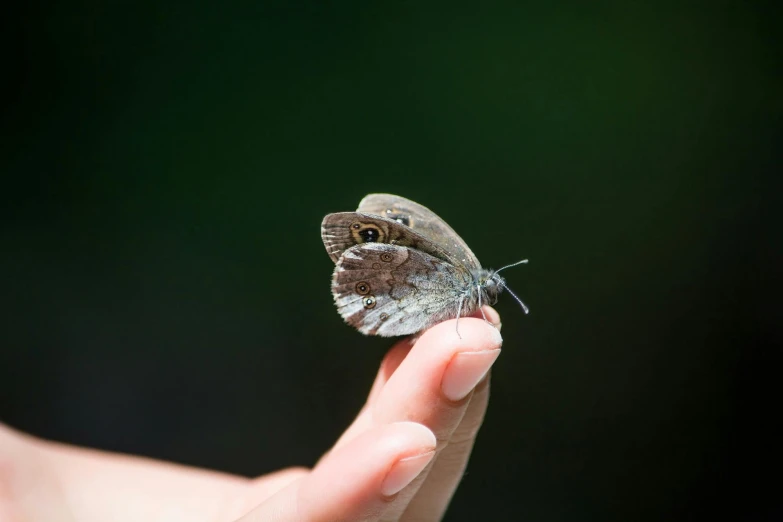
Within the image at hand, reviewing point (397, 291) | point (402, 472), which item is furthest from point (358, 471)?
point (397, 291)

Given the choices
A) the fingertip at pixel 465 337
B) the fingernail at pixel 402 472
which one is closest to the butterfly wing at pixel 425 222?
the fingertip at pixel 465 337

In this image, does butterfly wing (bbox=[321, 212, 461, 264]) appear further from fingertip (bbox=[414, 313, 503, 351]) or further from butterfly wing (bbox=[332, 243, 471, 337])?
fingertip (bbox=[414, 313, 503, 351])

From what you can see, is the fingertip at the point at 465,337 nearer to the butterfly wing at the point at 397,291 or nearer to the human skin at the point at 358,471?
the human skin at the point at 358,471

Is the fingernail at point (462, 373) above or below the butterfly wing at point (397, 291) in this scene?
below

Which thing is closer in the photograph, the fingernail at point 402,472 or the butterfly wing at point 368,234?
the fingernail at point 402,472

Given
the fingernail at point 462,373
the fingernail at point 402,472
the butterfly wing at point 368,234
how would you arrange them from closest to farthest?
1. the fingernail at point 402,472
2. the fingernail at point 462,373
3. the butterfly wing at point 368,234

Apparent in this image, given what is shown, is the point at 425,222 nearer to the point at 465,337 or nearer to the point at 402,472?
the point at 465,337

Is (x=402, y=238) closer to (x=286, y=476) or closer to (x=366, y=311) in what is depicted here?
(x=366, y=311)
